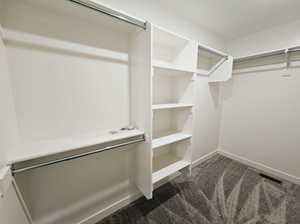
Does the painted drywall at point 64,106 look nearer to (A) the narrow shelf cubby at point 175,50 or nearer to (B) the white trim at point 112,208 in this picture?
(B) the white trim at point 112,208

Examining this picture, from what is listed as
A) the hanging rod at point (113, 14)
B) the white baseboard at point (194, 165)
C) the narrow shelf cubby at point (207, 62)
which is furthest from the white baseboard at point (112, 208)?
the narrow shelf cubby at point (207, 62)

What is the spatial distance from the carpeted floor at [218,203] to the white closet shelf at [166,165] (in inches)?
17.1

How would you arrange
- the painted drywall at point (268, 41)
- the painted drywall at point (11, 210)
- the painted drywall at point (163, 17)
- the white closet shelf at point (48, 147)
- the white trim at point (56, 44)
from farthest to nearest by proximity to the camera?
the painted drywall at point (268, 41) < the painted drywall at point (163, 17) < the white trim at point (56, 44) < the white closet shelf at point (48, 147) < the painted drywall at point (11, 210)

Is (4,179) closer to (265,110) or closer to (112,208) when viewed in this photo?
(112,208)

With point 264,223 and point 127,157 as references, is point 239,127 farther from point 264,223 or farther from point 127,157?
point 127,157

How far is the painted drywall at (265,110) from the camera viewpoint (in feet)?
6.12

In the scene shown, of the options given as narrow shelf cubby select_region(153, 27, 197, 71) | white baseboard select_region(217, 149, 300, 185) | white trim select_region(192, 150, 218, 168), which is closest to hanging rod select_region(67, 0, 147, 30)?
narrow shelf cubby select_region(153, 27, 197, 71)

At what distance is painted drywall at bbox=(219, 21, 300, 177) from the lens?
186 cm

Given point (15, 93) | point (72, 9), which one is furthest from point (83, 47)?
point (15, 93)

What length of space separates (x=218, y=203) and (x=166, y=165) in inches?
31.1

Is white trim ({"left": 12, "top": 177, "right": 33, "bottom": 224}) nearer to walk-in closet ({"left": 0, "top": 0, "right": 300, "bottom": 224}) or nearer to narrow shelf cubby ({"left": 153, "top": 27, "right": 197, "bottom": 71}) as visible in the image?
walk-in closet ({"left": 0, "top": 0, "right": 300, "bottom": 224})

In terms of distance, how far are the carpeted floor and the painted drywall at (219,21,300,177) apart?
43cm

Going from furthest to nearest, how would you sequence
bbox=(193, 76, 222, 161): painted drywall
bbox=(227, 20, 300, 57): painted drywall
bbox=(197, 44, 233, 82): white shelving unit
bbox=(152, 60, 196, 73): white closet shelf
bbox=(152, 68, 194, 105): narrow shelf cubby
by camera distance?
bbox=(193, 76, 222, 161): painted drywall < bbox=(197, 44, 233, 82): white shelving unit < bbox=(227, 20, 300, 57): painted drywall < bbox=(152, 68, 194, 105): narrow shelf cubby < bbox=(152, 60, 196, 73): white closet shelf

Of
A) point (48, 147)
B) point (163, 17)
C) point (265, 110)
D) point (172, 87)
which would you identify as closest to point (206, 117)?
point (265, 110)
